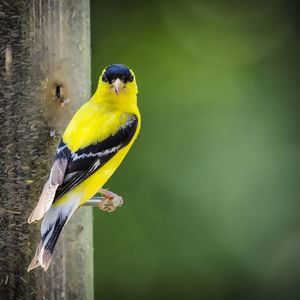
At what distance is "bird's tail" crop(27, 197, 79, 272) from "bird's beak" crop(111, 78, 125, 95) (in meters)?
0.71

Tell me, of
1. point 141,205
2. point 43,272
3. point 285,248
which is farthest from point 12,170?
point 285,248

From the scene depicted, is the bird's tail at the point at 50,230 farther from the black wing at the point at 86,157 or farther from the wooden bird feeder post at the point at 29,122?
the wooden bird feeder post at the point at 29,122

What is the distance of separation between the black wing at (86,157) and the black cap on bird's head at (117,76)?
31 cm

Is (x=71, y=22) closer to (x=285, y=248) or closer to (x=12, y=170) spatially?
(x=12, y=170)

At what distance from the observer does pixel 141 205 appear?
7508mm

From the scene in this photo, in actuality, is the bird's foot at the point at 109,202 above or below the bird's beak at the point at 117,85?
below

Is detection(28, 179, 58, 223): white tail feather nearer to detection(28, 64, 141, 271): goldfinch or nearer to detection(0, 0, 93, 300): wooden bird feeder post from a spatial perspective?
detection(28, 64, 141, 271): goldfinch

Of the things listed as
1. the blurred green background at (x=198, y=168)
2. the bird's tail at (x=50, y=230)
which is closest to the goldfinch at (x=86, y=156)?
the bird's tail at (x=50, y=230)

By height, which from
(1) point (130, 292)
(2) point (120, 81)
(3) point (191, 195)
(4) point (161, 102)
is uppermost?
(2) point (120, 81)

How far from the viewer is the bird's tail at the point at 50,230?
4906mm

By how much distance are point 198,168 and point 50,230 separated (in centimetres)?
303

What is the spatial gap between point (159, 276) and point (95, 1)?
6.57 feet

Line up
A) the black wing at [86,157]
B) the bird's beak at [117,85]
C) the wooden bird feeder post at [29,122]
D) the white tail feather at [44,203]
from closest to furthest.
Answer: the white tail feather at [44,203], the black wing at [86,157], the wooden bird feeder post at [29,122], the bird's beak at [117,85]

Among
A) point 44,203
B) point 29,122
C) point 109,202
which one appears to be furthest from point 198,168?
point 44,203
